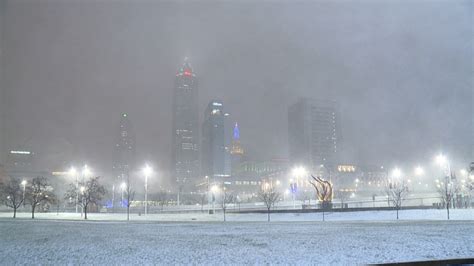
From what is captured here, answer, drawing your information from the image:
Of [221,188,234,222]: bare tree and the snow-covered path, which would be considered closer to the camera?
the snow-covered path

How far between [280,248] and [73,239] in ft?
49.3

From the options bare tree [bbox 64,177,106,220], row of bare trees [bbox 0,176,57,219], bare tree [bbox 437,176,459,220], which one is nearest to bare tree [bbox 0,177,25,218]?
row of bare trees [bbox 0,176,57,219]

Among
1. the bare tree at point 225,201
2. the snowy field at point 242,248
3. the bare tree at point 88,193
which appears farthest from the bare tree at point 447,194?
the bare tree at point 88,193

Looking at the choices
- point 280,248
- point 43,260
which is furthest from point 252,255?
point 43,260

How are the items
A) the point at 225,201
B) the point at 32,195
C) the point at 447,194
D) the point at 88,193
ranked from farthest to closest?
the point at 225,201 < the point at 32,195 < the point at 88,193 < the point at 447,194

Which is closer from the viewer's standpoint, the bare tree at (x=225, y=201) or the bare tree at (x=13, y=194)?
the bare tree at (x=225, y=201)

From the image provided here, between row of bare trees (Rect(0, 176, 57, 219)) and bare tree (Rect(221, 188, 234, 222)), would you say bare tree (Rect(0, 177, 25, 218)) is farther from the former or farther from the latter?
bare tree (Rect(221, 188, 234, 222))

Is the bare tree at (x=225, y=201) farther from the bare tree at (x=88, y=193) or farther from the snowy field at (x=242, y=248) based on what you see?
the snowy field at (x=242, y=248)

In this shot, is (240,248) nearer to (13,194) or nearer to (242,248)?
(242,248)

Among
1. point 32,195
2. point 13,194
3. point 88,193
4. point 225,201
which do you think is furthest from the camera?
point 225,201

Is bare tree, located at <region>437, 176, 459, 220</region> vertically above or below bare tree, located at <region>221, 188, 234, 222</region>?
above

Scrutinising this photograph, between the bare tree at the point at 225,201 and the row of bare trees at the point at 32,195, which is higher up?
the row of bare trees at the point at 32,195

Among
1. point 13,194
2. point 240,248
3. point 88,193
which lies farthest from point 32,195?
point 240,248

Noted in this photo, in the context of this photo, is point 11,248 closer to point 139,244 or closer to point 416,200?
point 139,244
